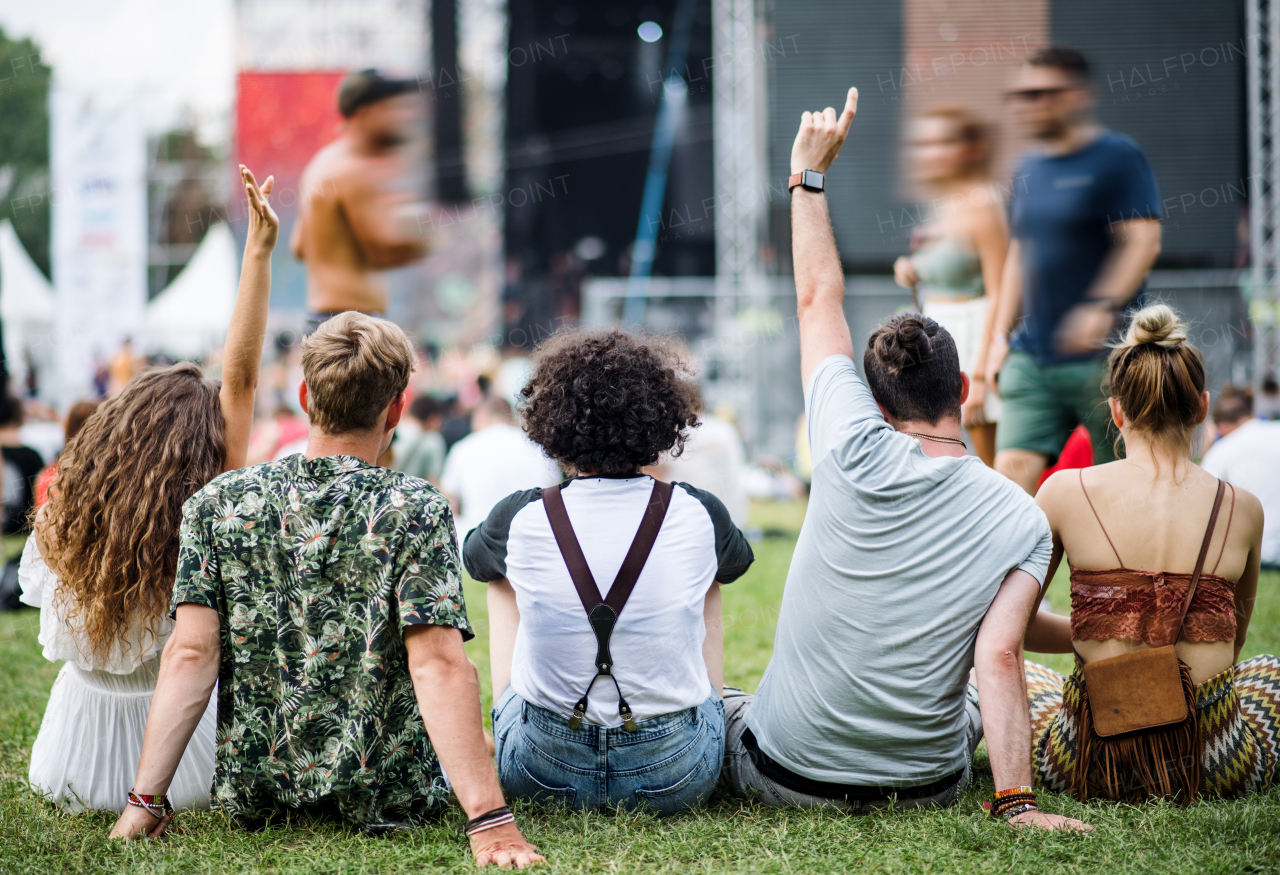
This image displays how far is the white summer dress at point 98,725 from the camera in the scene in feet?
7.70

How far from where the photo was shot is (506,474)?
6.23 m

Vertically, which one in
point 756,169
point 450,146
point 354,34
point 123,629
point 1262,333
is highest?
point 354,34

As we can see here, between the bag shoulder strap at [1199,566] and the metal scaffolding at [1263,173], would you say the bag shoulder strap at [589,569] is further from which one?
the metal scaffolding at [1263,173]

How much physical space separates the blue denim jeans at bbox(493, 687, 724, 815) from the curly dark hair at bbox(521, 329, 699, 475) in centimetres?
54

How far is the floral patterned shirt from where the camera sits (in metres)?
2.00

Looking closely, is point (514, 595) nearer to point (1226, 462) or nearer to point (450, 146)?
point (1226, 462)

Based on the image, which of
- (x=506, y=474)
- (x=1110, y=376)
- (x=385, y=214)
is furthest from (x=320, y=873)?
(x=506, y=474)

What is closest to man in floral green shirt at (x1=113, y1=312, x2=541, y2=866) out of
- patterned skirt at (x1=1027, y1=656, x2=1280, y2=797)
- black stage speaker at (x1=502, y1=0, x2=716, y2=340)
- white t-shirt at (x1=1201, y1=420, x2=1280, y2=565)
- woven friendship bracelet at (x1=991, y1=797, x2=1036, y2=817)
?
woven friendship bracelet at (x1=991, y1=797, x2=1036, y2=817)

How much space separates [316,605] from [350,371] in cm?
46

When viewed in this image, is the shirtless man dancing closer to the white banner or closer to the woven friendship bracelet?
the woven friendship bracelet

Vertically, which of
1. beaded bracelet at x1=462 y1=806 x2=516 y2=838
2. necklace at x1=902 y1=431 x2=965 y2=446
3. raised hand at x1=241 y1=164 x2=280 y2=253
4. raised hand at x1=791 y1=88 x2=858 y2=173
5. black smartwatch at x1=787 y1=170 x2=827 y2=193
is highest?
raised hand at x1=791 y1=88 x2=858 y2=173

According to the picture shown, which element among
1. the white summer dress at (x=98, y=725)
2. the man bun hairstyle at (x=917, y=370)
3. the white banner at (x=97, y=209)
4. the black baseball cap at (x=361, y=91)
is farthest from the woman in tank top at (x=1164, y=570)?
the white banner at (x=97, y=209)

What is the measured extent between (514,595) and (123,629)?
871 millimetres

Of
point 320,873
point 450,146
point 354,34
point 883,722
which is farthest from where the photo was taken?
point 354,34
